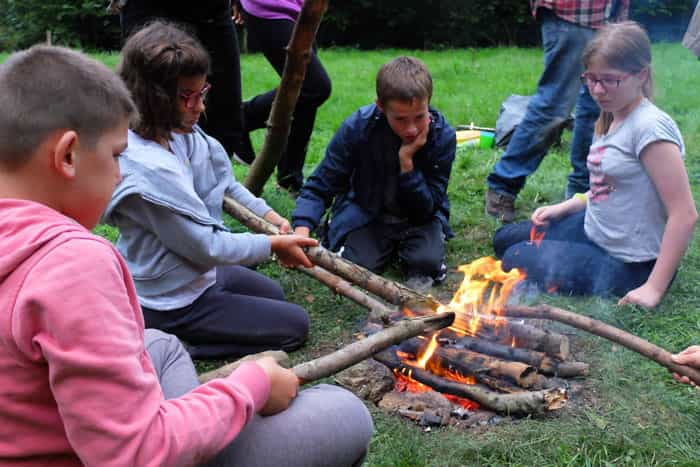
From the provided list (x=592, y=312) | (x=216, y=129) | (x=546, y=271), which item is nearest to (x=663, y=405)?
(x=592, y=312)

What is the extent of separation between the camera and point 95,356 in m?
1.31

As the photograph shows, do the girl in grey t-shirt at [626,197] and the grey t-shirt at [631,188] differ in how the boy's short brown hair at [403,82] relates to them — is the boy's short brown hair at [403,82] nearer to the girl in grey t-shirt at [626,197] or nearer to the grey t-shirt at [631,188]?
the girl in grey t-shirt at [626,197]

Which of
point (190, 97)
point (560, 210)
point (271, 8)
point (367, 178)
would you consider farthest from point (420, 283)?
point (271, 8)

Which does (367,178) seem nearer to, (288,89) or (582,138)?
(288,89)

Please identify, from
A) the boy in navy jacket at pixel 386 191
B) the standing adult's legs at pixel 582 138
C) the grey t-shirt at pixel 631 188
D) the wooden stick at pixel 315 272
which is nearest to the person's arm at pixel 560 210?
the grey t-shirt at pixel 631 188

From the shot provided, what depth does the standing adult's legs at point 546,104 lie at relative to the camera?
483 cm

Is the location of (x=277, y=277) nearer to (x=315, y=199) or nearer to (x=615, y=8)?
(x=315, y=199)

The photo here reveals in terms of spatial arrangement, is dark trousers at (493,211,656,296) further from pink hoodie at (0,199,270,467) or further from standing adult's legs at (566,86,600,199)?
pink hoodie at (0,199,270,467)

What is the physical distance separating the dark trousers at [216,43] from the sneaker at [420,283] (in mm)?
1600

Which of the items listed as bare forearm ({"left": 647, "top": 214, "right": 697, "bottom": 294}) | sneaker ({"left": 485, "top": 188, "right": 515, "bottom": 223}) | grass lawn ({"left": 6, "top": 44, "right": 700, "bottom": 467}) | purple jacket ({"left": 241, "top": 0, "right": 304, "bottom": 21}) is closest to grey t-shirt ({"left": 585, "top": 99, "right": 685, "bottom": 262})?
bare forearm ({"left": 647, "top": 214, "right": 697, "bottom": 294})

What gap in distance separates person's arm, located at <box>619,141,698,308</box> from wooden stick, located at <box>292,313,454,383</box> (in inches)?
48.0

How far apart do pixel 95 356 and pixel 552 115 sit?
429 cm

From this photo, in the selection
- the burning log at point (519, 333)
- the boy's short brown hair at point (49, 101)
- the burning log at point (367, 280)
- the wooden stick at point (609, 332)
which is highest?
the boy's short brown hair at point (49, 101)

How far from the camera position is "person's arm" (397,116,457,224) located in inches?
158
